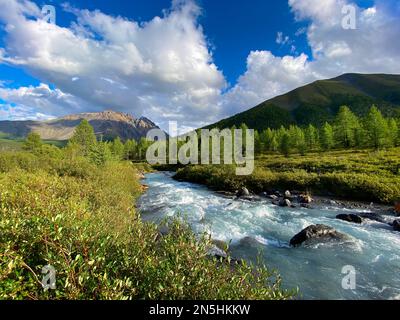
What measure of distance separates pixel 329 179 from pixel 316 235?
22.7 metres

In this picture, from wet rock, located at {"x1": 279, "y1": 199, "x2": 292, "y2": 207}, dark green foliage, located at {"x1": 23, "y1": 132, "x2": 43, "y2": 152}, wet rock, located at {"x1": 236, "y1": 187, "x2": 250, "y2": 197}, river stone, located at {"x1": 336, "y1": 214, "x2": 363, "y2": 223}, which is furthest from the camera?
dark green foliage, located at {"x1": 23, "y1": 132, "x2": 43, "y2": 152}

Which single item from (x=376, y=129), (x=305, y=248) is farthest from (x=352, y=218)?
(x=376, y=129)

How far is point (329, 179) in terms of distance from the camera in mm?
39250

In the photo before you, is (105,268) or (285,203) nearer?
(105,268)

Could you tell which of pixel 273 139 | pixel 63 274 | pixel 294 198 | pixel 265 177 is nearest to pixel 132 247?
pixel 63 274

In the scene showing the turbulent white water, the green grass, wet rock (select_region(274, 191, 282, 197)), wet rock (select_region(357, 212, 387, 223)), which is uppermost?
the green grass

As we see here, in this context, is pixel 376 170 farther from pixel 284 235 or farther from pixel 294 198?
pixel 284 235

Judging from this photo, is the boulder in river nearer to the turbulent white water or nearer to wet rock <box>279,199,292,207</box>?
wet rock <box>279,199,292,207</box>

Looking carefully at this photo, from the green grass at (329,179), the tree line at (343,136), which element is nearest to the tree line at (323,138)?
the tree line at (343,136)

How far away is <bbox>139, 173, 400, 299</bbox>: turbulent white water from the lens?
13.5 metres

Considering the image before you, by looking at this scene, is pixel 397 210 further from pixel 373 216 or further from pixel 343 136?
pixel 343 136

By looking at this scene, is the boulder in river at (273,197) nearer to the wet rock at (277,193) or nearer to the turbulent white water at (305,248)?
the wet rock at (277,193)

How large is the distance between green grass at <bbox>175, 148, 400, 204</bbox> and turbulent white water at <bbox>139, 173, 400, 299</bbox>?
26.3 ft

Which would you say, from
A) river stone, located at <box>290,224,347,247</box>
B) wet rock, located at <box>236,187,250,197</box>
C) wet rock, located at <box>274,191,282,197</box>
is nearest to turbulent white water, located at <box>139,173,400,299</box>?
river stone, located at <box>290,224,347,247</box>
